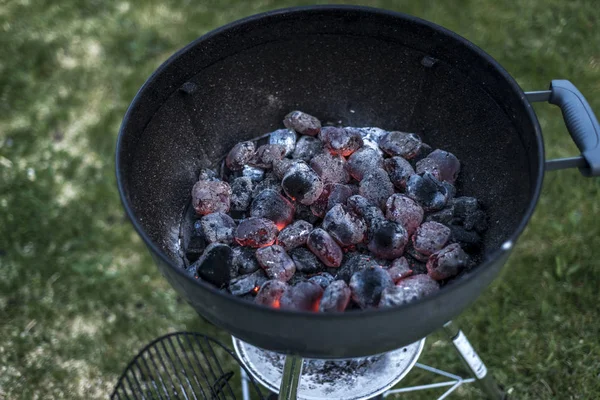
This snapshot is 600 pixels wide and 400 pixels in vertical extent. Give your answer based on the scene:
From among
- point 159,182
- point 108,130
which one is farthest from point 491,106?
point 108,130

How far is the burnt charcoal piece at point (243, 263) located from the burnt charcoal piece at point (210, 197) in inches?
6.8

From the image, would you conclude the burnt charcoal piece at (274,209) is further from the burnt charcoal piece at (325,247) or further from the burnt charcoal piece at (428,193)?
the burnt charcoal piece at (428,193)

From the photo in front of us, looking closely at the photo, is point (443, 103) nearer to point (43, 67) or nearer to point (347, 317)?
point (347, 317)

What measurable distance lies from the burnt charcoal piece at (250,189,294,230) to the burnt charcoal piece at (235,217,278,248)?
3 centimetres

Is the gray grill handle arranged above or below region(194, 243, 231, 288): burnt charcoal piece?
below

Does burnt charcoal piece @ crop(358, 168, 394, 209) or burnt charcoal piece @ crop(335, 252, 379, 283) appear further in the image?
burnt charcoal piece @ crop(358, 168, 394, 209)

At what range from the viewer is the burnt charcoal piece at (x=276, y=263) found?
4.87ft

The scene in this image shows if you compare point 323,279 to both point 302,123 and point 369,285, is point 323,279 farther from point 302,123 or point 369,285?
point 302,123

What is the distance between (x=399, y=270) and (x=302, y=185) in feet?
1.18

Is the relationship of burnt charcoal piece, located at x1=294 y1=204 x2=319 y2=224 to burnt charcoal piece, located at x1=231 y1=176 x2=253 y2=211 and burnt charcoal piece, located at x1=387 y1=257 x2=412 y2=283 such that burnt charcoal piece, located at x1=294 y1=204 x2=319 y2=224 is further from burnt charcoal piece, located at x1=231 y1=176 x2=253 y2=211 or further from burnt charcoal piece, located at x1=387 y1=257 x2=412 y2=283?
burnt charcoal piece, located at x1=387 y1=257 x2=412 y2=283

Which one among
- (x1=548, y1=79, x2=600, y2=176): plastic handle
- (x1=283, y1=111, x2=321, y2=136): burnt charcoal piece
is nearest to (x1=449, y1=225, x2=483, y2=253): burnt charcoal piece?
(x1=548, y1=79, x2=600, y2=176): plastic handle

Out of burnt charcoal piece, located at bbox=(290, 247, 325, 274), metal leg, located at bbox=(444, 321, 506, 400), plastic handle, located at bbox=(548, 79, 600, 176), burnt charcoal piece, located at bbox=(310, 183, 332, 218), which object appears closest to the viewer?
plastic handle, located at bbox=(548, 79, 600, 176)

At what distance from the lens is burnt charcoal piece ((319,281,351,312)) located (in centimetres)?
135

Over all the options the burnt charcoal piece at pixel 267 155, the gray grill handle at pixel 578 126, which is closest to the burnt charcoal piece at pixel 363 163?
the burnt charcoal piece at pixel 267 155
